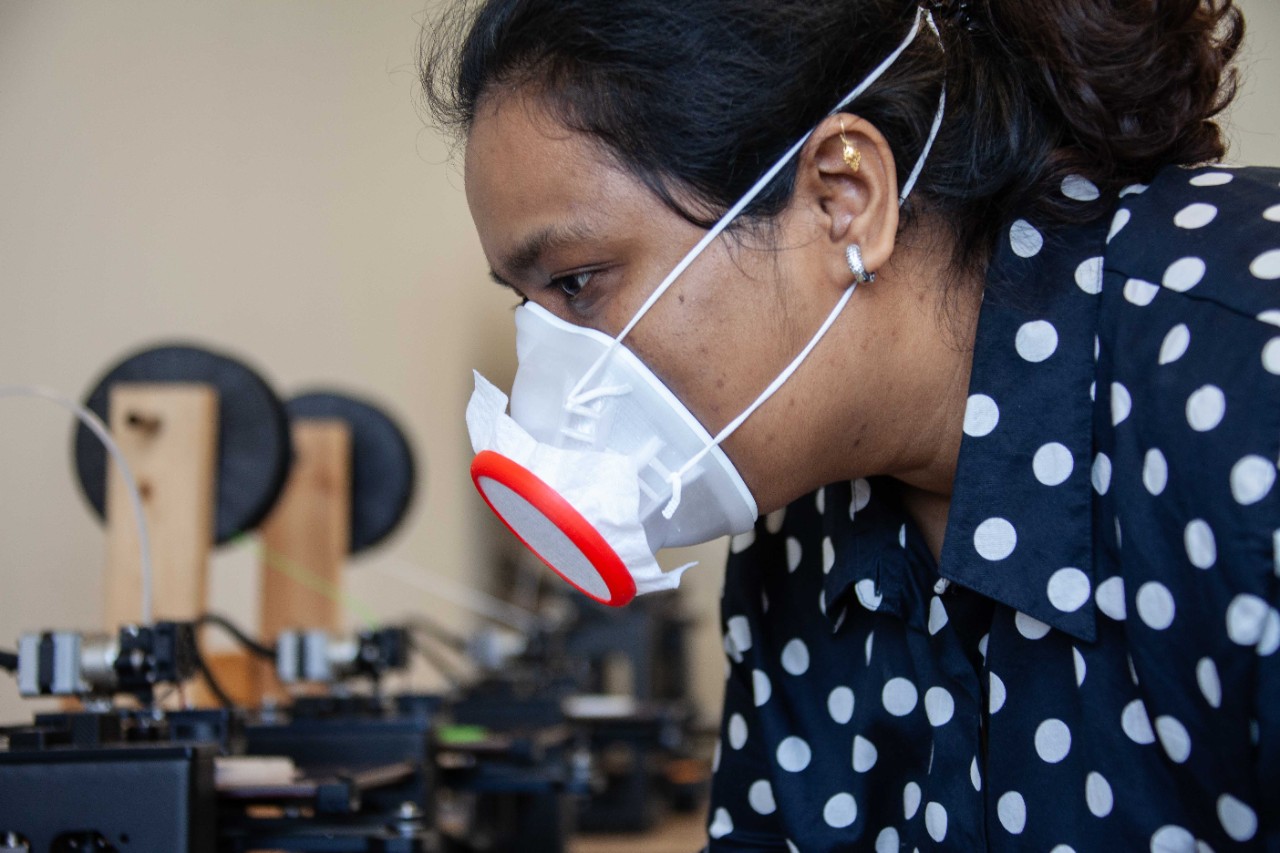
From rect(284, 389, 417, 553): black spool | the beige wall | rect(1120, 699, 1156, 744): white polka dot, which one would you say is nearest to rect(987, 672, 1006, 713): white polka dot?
rect(1120, 699, 1156, 744): white polka dot

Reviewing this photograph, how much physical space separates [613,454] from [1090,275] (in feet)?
1.29

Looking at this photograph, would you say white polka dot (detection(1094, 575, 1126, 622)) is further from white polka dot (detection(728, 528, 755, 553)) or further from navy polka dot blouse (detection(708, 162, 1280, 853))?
white polka dot (detection(728, 528, 755, 553))

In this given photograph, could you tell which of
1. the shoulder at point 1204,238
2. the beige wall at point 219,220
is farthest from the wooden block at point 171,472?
the shoulder at point 1204,238

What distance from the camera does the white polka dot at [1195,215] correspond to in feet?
2.82

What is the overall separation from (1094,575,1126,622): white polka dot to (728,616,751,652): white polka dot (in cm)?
44

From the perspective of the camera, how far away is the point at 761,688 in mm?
1226

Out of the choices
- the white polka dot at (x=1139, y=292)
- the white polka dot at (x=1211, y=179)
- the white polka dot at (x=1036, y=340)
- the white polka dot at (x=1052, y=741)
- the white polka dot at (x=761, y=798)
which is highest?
the white polka dot at (x=1211, y=179)

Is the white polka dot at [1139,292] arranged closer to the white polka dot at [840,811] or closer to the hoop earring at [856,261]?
the hoop earring at [856,261]

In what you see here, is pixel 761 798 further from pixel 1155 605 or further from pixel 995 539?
pixel 1155 605

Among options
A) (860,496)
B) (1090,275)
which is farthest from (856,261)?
(860,496)

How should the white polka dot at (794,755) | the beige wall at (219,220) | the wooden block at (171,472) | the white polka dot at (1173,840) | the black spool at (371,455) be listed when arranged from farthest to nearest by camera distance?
the black spool at (371,455) < the beige wall at (219,220) < the wooden block at (171,472) < the white polka dot at (794,755) < the white polka dot at (1173,840)

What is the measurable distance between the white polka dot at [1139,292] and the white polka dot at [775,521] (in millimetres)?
504

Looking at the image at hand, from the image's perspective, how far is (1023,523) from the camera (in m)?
0.93

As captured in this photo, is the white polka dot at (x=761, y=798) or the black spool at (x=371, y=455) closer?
the white polka dot at (x=761, y=798)
